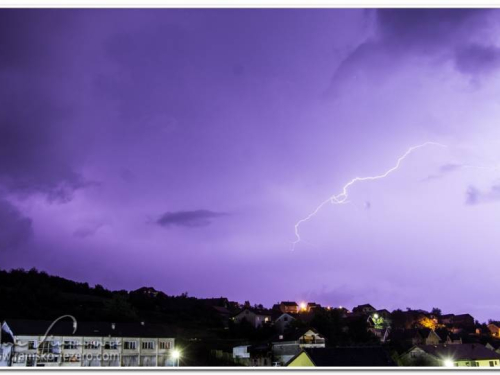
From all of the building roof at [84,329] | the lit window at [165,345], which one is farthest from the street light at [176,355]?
the building roof at [84,329]

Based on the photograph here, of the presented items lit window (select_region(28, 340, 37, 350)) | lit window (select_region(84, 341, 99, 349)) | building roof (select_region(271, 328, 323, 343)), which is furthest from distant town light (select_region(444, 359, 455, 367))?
lit window (select_region(28, 340, 37, 350))

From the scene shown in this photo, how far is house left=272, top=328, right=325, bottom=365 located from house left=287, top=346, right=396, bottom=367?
9.25 meters

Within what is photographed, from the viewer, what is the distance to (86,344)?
1314 inches

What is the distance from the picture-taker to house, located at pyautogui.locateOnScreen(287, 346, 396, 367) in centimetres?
2798

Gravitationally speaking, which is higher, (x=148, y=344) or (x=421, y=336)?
(x=148, y=344)

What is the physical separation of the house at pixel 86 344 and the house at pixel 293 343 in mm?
7690

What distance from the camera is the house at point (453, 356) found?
34625mm

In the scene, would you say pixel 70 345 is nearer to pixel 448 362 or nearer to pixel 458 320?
pixel 448 362

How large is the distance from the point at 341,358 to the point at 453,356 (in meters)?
11.4

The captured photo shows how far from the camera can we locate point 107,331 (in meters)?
35.2

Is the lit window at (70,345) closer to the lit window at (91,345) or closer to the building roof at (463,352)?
the lit window at (91,345)

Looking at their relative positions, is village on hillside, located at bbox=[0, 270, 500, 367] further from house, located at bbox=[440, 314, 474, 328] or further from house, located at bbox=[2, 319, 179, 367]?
house, located at bbox=[440, 314, 474, 328]

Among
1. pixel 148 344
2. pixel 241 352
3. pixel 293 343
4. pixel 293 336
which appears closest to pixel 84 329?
pixel 148 344
